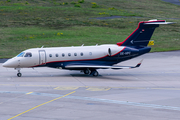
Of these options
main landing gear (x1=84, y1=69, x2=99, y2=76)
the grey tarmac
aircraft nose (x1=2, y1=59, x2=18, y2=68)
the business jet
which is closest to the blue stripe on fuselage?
the business jet

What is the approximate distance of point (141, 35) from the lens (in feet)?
105

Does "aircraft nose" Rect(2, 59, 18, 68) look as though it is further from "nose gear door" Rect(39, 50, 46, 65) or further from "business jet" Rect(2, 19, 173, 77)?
"nose gear door" Rect(39, 50, 46, 65)

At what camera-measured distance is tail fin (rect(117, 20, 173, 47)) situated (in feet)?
104

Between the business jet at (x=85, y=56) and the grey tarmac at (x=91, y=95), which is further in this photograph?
the business jet at (x=85, y=56)

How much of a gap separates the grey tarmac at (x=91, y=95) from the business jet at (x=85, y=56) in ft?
3.69

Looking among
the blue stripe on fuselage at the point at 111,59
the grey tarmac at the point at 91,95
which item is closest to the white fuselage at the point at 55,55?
the blue stripe on fuselage at the point at 111,59

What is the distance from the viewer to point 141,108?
1888 cm

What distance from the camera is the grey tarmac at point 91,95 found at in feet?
58.1

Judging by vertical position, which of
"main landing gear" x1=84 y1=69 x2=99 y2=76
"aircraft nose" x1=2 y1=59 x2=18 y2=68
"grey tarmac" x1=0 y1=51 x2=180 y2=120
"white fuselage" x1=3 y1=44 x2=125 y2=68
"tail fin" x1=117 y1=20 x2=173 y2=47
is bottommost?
"grey tarmac" x1=0 y1=51 x2=180 y2=120

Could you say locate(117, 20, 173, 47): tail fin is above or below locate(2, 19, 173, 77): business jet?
above

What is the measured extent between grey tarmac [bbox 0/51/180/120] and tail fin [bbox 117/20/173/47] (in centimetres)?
314

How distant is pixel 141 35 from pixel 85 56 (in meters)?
6.32

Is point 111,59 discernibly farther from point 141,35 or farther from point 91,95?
point 91,95

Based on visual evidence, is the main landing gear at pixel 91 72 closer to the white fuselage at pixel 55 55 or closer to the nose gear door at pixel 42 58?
the white fuselage at pixel 55 55
